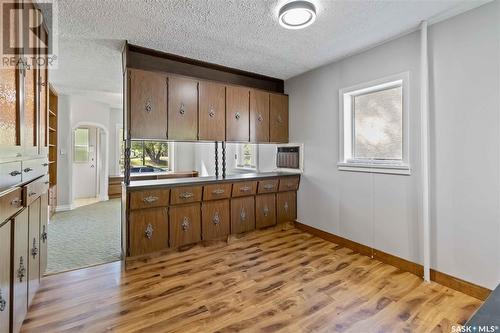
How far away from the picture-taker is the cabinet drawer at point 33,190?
1555 millimetres

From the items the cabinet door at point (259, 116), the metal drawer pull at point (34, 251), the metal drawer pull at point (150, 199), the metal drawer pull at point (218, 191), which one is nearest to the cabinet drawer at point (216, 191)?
the metal drawer pull at point (218, 191)

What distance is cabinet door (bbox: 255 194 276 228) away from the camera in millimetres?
3588

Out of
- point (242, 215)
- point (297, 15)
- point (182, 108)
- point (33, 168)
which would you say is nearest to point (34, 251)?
point (33, 168)

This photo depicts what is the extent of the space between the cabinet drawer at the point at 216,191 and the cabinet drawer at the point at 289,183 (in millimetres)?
906

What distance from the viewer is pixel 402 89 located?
2586 mm

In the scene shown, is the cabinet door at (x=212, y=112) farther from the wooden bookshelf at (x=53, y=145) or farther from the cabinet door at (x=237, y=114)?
the wooden bookshelf at (x=53, y=145)

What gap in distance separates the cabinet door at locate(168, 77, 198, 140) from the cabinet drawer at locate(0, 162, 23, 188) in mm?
1633

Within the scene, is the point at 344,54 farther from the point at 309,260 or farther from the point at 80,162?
the point at 80,162

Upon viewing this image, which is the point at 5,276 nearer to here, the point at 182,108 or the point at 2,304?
the point at 2,304

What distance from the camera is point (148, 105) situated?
280 cm

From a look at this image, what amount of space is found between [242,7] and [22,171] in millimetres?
1956

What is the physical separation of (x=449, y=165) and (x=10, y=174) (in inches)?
125

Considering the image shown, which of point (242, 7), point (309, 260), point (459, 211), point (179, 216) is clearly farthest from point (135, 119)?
point (459, 211)

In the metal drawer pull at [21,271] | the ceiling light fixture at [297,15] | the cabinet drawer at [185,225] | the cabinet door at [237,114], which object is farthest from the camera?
the cabinet door at [237,114]
